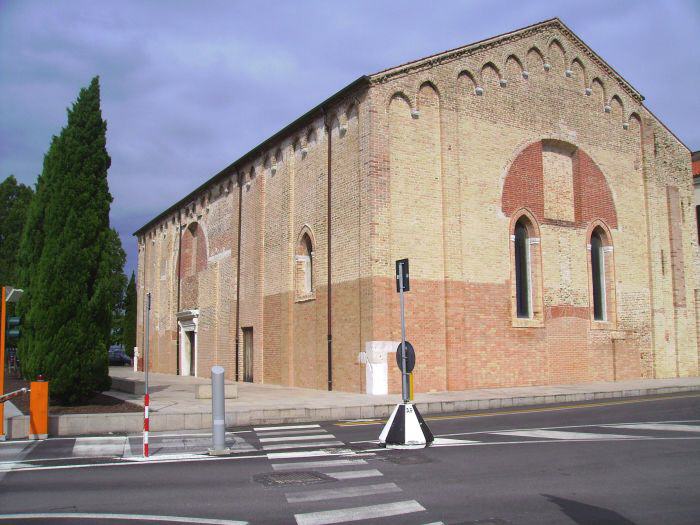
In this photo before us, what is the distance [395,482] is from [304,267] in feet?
55.2

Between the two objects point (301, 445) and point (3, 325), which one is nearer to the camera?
point (301, 445)

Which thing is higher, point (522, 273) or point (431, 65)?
point (431, 65)

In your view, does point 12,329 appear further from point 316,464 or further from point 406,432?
point 406,432

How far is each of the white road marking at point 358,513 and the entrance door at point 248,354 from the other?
69.3 ft

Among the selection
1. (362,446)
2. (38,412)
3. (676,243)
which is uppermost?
(676,243)

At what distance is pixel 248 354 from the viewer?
27.6 metres

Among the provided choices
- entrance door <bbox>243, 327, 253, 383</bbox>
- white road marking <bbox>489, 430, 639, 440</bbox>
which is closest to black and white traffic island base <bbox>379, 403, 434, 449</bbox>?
white road marking <bbox>489, 430, 639, 440</bbox>

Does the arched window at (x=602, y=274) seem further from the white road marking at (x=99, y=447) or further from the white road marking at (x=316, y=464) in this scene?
the white road marking at (x=99, y=447)

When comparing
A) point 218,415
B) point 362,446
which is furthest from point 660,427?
point 218,415

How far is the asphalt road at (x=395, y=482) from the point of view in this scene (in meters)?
6.09

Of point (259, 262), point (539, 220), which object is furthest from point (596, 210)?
point (259, 262)

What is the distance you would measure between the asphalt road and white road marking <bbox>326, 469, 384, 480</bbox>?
0.01 m

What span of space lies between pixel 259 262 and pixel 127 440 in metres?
15.2

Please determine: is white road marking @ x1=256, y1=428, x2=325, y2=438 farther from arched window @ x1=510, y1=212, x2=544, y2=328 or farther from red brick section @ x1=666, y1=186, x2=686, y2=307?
red brick section @ x1=666, y1=186, x2=686, y2=307
